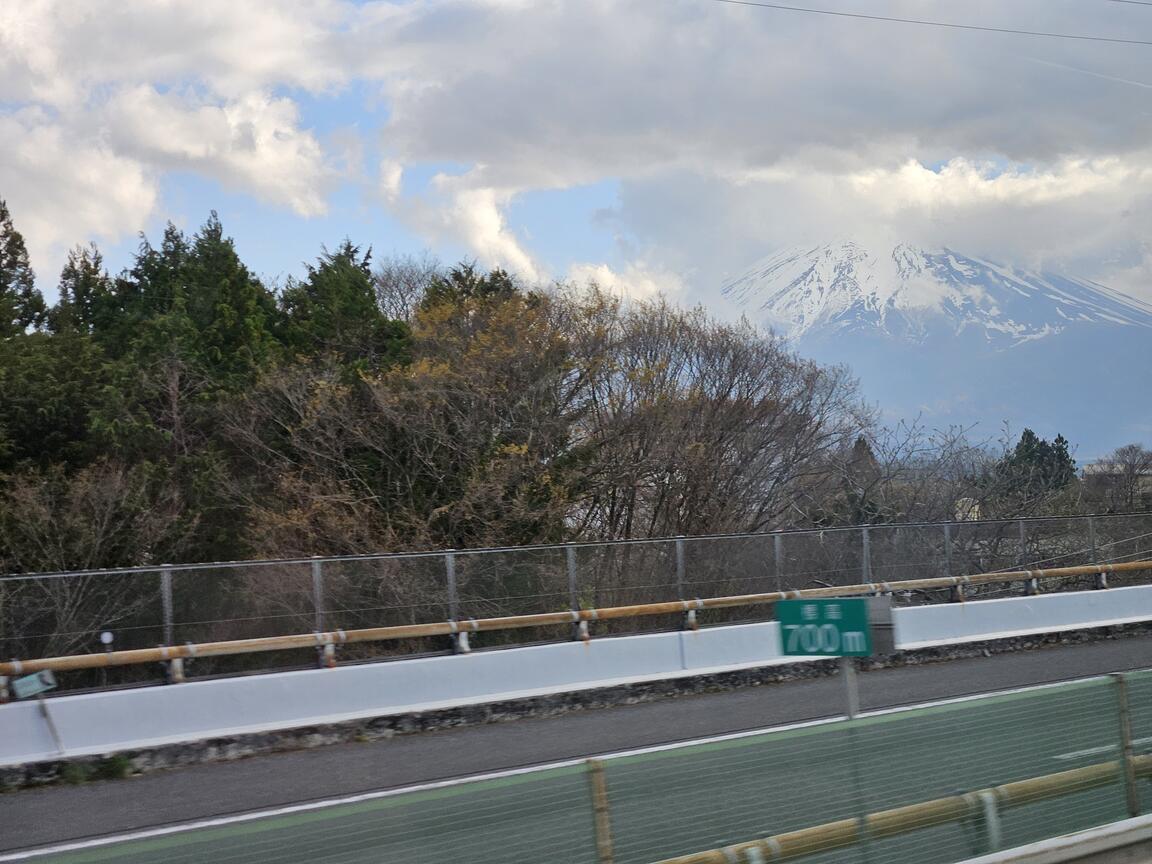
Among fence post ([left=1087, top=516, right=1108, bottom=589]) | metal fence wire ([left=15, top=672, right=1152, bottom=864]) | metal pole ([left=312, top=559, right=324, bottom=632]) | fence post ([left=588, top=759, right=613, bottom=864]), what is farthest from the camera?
fence post ([left=1087, top=516, right=1108, bottom=589])

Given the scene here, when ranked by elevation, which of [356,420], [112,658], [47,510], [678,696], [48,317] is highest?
[48,317]

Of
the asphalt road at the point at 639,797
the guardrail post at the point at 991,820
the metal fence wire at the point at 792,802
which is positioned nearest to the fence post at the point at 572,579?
the asphalt road at the point at 639,797

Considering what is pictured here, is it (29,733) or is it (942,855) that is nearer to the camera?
(942,855)

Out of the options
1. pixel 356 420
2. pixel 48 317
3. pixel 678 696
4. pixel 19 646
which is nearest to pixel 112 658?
pixel 19 646

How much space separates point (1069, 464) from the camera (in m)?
61.4

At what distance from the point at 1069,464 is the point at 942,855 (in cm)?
5870

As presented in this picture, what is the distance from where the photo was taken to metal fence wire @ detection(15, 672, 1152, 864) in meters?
5.26

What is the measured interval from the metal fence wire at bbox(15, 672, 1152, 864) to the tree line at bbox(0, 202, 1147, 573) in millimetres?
18824

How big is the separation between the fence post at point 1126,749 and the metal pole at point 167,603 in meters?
10.7

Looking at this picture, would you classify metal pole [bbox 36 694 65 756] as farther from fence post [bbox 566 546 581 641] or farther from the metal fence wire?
the metal fence wire

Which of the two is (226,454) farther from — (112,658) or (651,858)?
(651,858)

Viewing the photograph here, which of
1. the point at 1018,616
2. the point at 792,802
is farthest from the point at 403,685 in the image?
the point at 1018,616

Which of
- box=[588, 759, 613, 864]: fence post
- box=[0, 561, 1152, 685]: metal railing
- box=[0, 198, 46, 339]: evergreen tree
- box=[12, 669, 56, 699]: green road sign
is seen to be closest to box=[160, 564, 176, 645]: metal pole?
box=[0, 561, 1152, 685]: metal railing

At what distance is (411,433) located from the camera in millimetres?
27312
